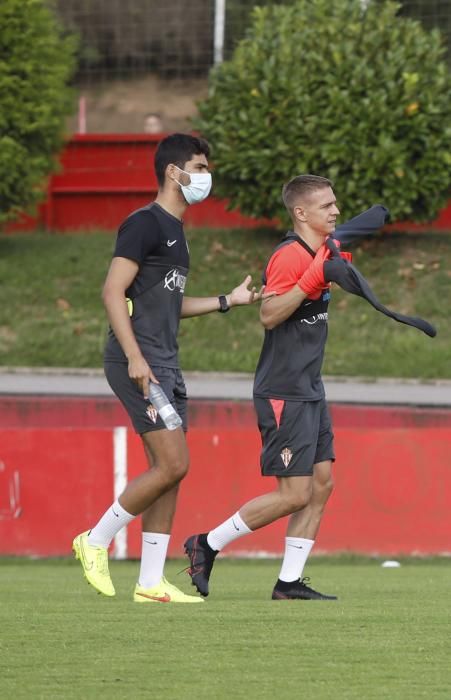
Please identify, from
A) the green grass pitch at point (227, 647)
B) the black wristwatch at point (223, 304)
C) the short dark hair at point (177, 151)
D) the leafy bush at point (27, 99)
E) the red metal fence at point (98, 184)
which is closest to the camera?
the green grass pitch at point (227, 647)

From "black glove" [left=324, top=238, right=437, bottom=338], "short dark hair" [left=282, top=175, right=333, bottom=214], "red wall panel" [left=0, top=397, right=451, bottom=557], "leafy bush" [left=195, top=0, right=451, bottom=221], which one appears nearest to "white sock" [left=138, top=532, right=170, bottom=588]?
"black glove" [left=324, top=238, right=437, bottom=338]

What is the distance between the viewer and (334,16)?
2053 cm

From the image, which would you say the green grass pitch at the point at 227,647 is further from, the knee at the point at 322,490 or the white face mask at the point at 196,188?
the white face mask at the point at 196,188

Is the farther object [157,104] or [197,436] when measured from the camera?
[157,104]

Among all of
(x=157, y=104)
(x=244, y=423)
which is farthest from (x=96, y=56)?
(x=244, y=423)

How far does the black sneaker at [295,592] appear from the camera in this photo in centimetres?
696

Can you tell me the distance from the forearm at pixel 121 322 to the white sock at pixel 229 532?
1.02 meters

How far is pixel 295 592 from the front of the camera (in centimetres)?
700

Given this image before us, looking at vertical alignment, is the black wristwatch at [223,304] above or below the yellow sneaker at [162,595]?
above

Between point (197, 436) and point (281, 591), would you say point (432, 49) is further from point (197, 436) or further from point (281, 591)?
point (281, 591)

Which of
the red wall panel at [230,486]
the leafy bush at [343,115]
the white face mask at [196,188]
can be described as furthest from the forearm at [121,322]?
the leafy bush at [343,115]

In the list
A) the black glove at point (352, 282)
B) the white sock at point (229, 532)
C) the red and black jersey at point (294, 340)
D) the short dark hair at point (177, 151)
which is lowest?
the white sock at point (229, 532)

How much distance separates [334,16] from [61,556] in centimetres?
1072

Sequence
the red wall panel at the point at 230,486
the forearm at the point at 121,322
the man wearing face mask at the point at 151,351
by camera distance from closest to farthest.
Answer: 1. the forearm at the point at 121,322
2. the man wearing face mask at the point at 151,351
3. the red wall panel at the point at 230,486
